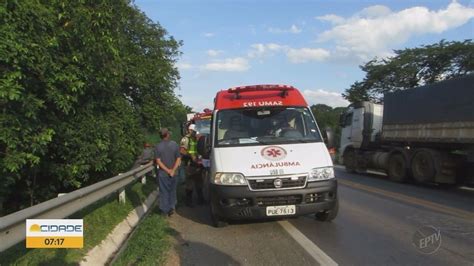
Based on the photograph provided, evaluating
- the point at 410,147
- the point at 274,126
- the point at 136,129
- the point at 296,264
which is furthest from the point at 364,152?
the point at 296,264

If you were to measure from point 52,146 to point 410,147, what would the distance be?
40.6ft

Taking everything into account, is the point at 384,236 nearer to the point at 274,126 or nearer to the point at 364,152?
the point at 274,126

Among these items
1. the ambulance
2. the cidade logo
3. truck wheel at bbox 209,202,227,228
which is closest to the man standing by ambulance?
the ambulance

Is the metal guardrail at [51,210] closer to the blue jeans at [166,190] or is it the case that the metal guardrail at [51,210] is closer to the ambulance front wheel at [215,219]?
the blue jeans at [166,190]

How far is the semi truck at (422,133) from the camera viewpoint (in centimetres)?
1442

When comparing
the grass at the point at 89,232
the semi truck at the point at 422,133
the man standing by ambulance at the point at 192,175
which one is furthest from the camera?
the semi truck at the point at 422,133

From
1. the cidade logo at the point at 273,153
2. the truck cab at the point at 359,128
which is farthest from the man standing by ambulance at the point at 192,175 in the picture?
the truck cab at the point at 359,128

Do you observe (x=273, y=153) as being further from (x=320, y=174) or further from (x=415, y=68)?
(x=415, y=68)

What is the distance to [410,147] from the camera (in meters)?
17.8

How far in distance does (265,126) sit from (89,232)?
11.8ft

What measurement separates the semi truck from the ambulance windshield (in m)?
6.86

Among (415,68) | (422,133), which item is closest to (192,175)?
(422,133)

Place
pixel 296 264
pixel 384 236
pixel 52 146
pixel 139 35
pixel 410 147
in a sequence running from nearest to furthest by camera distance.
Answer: pixel 296 264 → pixel 384 236 → pixel 52 146 → pixel 410 147 → pixel 139 35

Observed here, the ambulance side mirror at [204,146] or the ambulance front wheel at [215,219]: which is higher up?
the ambulance side mirror at [204,146]
